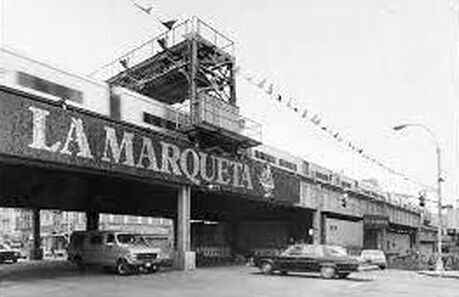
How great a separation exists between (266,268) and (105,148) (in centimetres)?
1059

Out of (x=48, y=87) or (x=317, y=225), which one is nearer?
(x=48, y=87)

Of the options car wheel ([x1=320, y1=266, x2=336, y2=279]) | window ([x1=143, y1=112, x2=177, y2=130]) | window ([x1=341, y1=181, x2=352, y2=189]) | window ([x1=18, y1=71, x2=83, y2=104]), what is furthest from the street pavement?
window ([x1=341, y1=181, x2=352, y2=189])

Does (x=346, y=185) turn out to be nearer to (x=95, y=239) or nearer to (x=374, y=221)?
(x=374, y=221)

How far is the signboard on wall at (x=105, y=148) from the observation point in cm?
2519

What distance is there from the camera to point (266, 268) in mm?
34906

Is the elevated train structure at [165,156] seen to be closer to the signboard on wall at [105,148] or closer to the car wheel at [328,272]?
the signboard on wall at [105,148]

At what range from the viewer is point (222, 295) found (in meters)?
22.1

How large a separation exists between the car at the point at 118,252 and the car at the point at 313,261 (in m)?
5.30

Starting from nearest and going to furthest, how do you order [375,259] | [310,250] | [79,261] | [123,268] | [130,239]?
[123,268], [130,239], [310,250], [79,261], [375,259]

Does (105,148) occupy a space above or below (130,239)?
above

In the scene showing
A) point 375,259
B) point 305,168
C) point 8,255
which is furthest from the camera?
point 305,168

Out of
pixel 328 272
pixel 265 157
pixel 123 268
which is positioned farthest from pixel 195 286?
pixel 265 157

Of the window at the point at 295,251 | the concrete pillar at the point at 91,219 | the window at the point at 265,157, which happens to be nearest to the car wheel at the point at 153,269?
the window at the point at 295,251

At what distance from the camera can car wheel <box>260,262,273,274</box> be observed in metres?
34.7
